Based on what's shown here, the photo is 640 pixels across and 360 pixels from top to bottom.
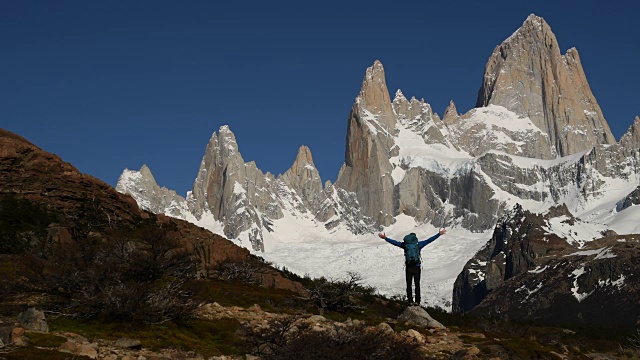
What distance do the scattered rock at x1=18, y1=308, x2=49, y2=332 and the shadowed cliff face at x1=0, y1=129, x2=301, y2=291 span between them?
24173 millimetres

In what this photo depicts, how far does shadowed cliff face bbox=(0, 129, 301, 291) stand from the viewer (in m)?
50.8

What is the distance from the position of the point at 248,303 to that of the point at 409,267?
8.71 m

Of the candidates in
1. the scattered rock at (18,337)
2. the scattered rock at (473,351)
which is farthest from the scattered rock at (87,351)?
the scattered rock at (473,351)

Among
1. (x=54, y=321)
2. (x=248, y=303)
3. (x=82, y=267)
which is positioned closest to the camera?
(x=54, y=321)

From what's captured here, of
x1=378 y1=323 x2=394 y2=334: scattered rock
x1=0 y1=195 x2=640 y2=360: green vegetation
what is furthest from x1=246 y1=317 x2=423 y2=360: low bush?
x1=378 y1=323 x2=394 y2=334: scattered rock

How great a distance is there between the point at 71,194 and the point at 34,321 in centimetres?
3172

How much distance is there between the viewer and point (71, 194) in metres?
53.5

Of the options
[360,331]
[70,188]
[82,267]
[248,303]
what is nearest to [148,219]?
[70,188]

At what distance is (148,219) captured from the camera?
5719 centimetres

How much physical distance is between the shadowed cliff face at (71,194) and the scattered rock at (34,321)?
24173 mm

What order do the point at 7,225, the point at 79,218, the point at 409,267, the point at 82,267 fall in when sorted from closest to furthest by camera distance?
the point at 82,267, the point at 409,267, the point at 7,225, the point at 79,218

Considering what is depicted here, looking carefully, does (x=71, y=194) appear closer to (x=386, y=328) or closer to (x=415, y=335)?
(x=415, y=335)

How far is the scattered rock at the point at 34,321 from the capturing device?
22923 millimetres

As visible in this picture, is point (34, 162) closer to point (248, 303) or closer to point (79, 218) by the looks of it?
point (79, 218)
